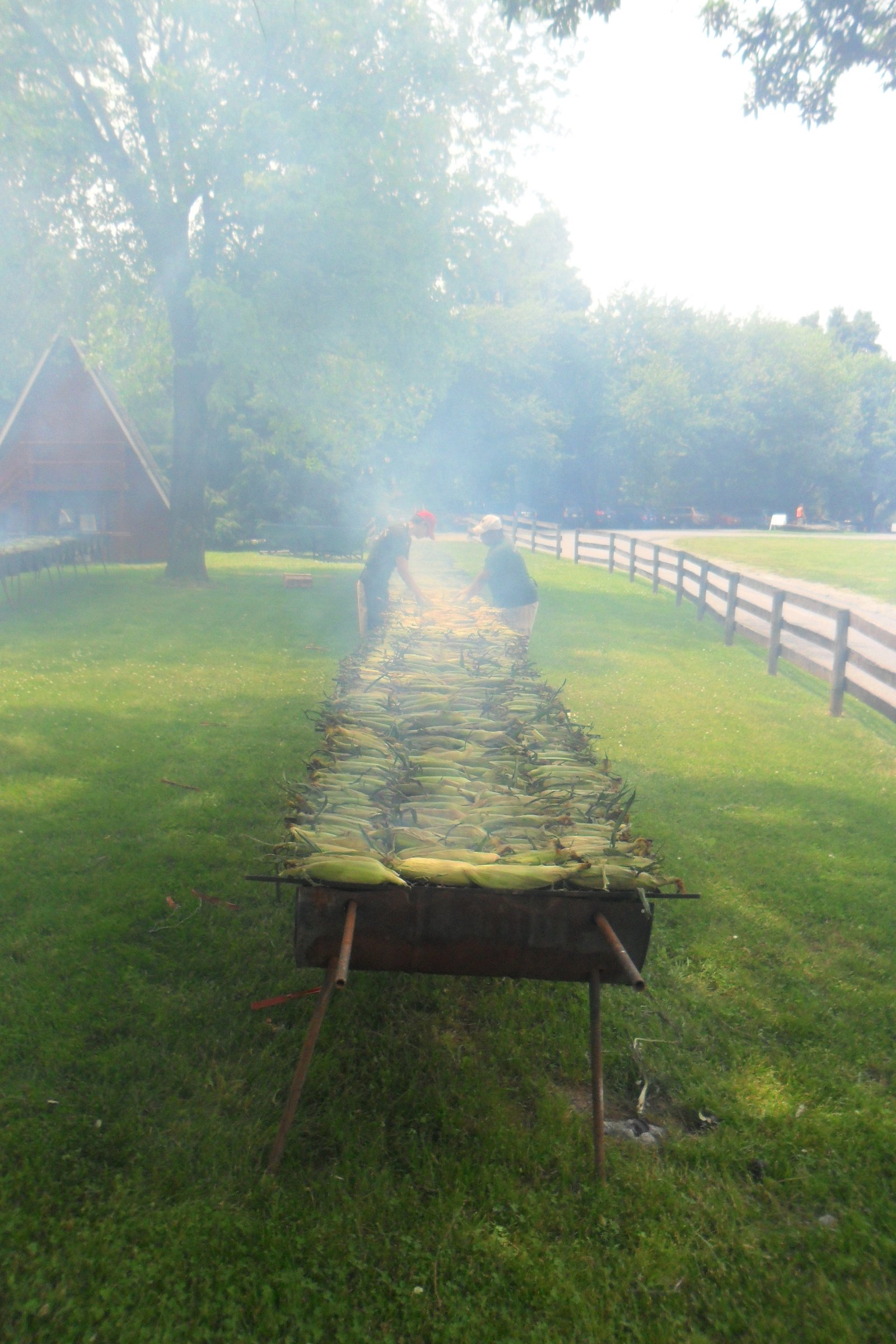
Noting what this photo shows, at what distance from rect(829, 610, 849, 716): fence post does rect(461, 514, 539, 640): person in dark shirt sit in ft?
12.0

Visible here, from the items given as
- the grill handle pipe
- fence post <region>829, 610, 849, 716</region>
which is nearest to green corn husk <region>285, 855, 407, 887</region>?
the grill handle pipe

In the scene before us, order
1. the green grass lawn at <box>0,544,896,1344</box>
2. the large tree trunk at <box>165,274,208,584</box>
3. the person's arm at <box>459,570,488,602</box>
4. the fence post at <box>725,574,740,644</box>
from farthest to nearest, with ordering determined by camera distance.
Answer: the large tree trunk at <box>165,274,208,584</box>, the fence post at <box>725,574,740,644</box>, the person's arm at <box>459,570,488,602</box>, the green grass lawn at <box>0,544,896,1344</box>

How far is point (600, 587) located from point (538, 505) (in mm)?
35047

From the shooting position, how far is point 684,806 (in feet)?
24.7

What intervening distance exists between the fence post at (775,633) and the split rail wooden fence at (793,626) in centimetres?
1

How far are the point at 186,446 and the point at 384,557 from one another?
38.2ft

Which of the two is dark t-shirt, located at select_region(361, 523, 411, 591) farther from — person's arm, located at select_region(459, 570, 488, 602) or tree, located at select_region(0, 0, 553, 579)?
tree, located at select_region(0, 0, 553, 579)

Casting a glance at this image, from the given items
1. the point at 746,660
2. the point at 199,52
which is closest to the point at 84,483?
the point at 199,52

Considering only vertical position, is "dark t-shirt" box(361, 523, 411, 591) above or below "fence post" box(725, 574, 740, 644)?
above

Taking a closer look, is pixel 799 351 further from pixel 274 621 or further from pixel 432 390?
pixel 274 621

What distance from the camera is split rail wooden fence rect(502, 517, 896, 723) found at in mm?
10148

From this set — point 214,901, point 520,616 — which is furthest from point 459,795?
point 520,616

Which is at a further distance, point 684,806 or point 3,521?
point 3,521

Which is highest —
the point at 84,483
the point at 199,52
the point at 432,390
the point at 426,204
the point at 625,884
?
the point at 199,52
